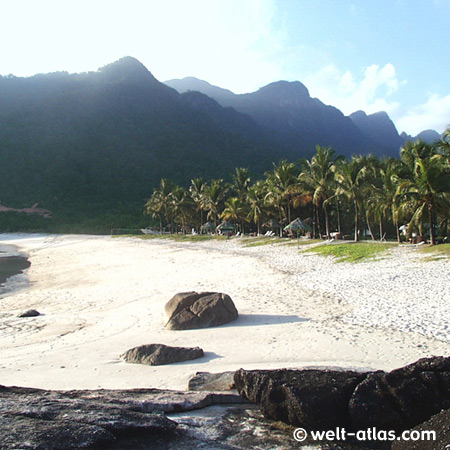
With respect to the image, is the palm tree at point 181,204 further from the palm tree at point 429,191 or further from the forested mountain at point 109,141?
the palm tree at point 429,191

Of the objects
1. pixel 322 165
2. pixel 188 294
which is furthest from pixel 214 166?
pixel 188 294

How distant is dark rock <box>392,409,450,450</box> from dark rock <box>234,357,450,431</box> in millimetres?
360

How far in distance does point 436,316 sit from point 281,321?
329 centimetres

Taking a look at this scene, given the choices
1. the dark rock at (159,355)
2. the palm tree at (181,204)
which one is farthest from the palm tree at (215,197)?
the dark rock at (159,355)

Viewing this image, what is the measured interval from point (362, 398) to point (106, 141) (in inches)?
4766

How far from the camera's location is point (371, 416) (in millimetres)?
3311

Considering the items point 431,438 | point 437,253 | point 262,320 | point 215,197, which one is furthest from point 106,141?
point 431,438

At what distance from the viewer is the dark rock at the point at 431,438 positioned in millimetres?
2617

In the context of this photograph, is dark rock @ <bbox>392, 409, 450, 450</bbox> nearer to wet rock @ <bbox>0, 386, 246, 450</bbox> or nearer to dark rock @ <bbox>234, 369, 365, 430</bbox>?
dark rock @ <bbox>234, 369, 365, 430</bbox>

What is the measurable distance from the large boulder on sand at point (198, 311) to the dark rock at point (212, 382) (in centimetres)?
357

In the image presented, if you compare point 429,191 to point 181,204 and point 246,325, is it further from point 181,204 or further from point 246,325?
point 181,204

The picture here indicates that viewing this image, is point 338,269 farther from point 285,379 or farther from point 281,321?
→ point 285,379

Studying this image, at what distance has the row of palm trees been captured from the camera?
866 inches

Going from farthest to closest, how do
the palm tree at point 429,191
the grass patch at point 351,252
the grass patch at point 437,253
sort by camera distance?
1. the palm tree at point 429,191
2. the grass patch at point 351,252
3. the grass patch at point 437,253
